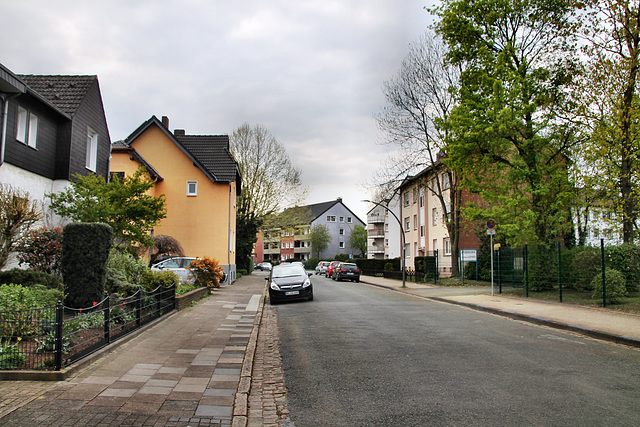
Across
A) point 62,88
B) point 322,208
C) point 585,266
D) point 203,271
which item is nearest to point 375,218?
point 322,208

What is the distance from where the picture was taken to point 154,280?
13.0m

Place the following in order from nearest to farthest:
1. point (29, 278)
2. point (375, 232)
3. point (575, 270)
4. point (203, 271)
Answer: point (29, 278) < point (575, 270) < point (203, 271) < point (375, 232)

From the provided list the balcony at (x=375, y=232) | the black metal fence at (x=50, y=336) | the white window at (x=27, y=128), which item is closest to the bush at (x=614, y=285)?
the black metal fence at (x=50, y=336)

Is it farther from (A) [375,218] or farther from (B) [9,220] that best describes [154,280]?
(A) [375,218]

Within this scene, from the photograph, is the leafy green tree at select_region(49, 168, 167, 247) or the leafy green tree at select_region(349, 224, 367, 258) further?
the leafy green tree at select_region(349, 224, 367, 258)

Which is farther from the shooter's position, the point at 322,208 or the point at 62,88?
the point at 322,208

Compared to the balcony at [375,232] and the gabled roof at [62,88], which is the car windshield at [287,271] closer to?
the gabled roof at [62,88]

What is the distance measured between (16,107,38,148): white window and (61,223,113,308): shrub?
6.06m

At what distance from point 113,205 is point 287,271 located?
7084 mm

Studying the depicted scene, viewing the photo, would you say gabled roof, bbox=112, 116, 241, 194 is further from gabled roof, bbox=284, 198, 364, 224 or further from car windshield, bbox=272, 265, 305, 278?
gabled roof, bbox=284, 198, 364, 224

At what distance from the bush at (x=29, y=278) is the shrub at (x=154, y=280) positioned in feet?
9.44

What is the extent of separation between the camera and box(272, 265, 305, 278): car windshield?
19.2 metres

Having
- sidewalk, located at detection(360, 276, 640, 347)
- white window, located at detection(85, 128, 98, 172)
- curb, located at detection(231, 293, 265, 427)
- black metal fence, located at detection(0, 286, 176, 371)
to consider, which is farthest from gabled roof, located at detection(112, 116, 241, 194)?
curb, located at detection(231, 293, 265, 427)

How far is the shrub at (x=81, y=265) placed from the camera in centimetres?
932
